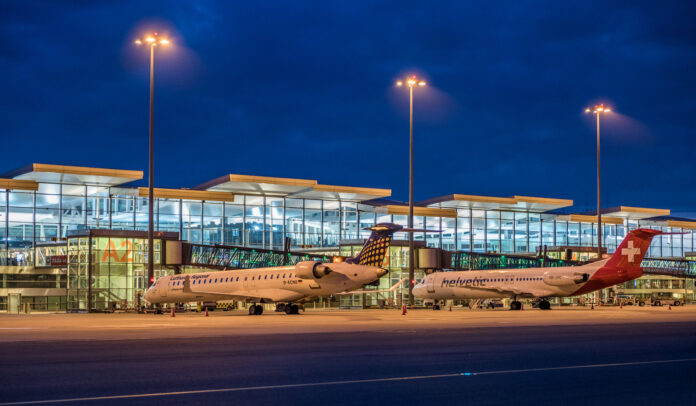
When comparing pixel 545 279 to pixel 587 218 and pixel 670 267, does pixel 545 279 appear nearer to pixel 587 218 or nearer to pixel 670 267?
pixel 670 267

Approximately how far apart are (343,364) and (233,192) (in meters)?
62.9

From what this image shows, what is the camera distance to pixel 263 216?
80312 millimetres

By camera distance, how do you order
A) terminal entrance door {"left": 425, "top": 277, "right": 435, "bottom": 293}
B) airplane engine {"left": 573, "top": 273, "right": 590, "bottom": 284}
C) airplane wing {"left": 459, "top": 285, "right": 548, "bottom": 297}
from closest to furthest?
airplane engine {"left": 573, "top": 273, "right": 590, "bottom": 284}
airplane wing {"left": 459, "top": 285, "right": 548, "bottom": 297}
terminal entrance door {"left": 425, "top": 277, "right": 435, "bottom": 293}

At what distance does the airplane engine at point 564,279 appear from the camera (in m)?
52.8

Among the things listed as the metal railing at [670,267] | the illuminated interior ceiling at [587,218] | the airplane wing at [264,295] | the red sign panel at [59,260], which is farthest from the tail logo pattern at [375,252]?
the illuminated interior ceiling at [587,218]

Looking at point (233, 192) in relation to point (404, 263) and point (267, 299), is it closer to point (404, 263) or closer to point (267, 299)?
point (404, 263)

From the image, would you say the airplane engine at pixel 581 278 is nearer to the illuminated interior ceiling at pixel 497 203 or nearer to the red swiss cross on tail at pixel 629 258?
the red swiss cross on tail at pixel 629 258

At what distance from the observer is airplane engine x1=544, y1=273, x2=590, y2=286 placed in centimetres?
5284

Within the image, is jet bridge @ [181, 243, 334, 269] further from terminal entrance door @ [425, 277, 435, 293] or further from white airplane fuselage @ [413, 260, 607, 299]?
white airplane fuselage @ [413, 260, 607, 299]

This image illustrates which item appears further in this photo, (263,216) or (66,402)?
(263,216)

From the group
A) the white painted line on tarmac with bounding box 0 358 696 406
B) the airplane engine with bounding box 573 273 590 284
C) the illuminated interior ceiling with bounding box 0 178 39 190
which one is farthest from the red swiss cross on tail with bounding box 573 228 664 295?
the illuminated interior ceiling with bounding box 0 178 39 190

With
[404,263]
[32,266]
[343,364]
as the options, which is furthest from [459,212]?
[343,364]

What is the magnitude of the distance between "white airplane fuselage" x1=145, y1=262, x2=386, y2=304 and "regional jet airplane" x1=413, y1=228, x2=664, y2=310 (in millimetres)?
16995

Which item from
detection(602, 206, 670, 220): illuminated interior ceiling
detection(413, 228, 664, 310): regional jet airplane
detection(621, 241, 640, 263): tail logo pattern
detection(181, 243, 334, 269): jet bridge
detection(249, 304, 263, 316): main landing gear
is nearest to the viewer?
detection(249, 304, 263, 316): main landing gear
